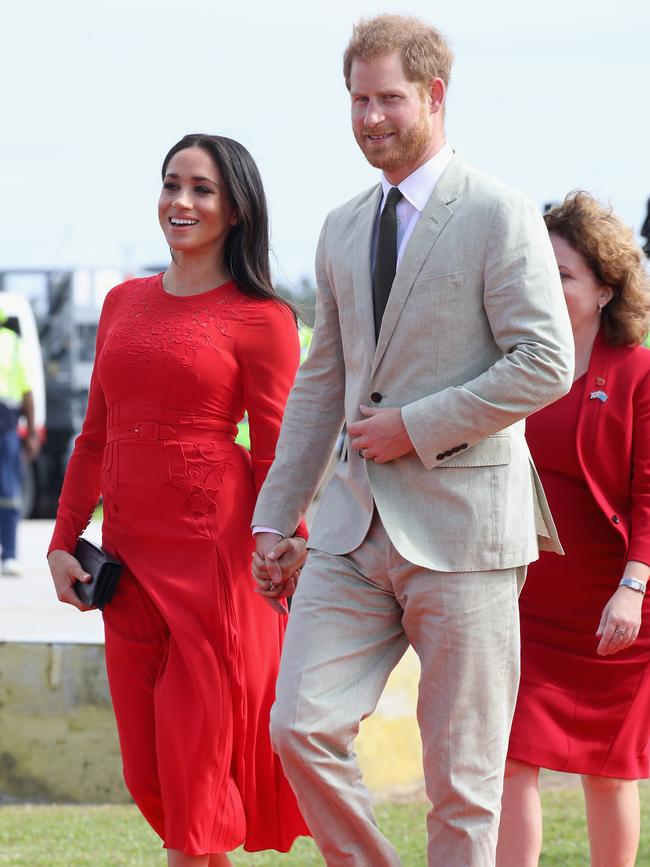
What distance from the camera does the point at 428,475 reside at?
335 centimetres

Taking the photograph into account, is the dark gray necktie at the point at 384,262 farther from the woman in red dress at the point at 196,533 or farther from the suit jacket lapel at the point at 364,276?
the woman in red dress at the point at 196,533

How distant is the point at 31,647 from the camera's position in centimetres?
606

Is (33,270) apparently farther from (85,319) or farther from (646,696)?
(646,696)

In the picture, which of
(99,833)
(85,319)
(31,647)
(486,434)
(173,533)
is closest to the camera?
(486,434)

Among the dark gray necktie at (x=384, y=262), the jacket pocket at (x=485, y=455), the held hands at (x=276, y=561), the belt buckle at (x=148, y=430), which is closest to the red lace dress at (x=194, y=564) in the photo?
the belt buckle at (x=148, y=430)

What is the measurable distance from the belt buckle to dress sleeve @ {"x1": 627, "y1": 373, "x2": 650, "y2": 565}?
119 cm

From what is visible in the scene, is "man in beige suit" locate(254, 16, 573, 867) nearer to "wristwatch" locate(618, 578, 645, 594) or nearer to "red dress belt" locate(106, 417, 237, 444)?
"wristwatch" locate(618, 578, 645, 594)

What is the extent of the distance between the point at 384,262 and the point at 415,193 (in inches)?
6.3

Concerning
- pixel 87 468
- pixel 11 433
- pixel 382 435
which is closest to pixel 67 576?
pixel 87 468

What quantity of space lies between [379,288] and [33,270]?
15609mm

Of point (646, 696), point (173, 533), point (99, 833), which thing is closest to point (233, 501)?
point (173, 533)

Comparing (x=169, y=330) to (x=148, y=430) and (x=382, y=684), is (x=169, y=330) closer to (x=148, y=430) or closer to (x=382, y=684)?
(x=148, y=430)

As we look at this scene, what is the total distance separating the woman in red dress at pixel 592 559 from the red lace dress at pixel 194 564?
67 cm

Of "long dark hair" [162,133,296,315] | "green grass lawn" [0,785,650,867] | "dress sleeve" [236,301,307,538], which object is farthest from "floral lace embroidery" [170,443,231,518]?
"green grass lawn" [0,785,650,867]
